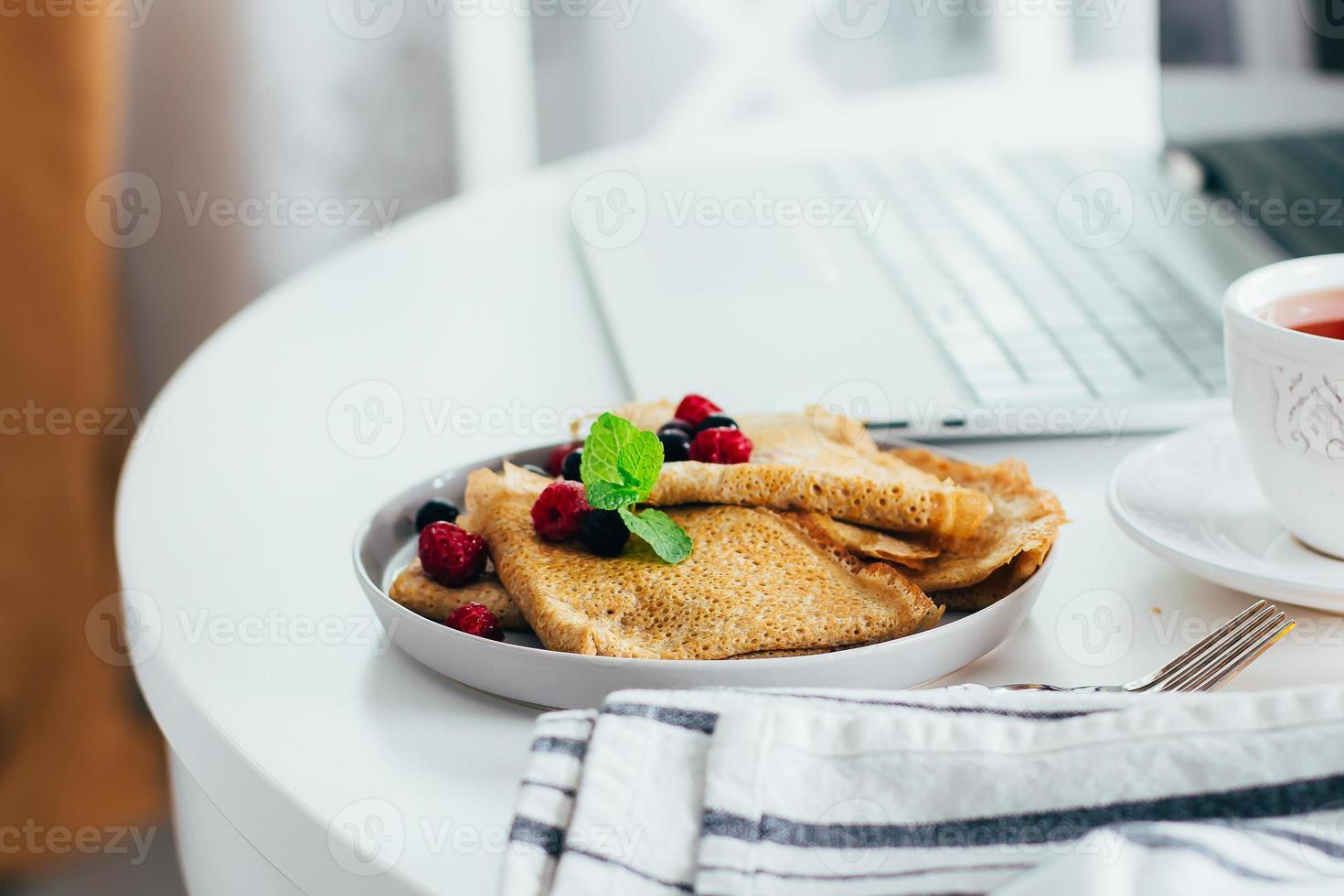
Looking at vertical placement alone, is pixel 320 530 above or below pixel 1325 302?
below

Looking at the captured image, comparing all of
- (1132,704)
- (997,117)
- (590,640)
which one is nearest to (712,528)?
(590,640)

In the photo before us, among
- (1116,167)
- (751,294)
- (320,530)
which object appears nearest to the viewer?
(320,530)

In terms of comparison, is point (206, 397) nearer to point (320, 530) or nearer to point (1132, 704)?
point (320, 530)

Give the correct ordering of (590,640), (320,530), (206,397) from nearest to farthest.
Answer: (590,640) < (320,530) < (206,397)
